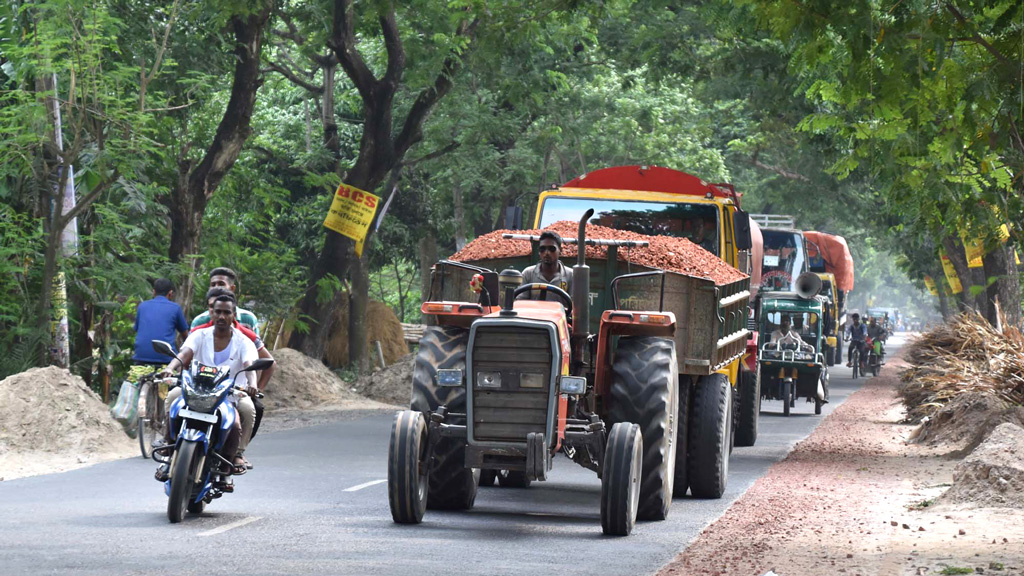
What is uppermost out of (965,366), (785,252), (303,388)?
(785,252)

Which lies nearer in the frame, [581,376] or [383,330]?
[581,376]

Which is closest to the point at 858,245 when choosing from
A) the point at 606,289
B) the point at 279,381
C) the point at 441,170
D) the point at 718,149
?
the point at 718,149

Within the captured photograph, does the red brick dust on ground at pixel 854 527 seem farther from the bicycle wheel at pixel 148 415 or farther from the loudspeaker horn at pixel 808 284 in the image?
the loudspeaker horn at pixel 808 284

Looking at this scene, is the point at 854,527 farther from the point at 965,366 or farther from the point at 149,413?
the point at 965,366

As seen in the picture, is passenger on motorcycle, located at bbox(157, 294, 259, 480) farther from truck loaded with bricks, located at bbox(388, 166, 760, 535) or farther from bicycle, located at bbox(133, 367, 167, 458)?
bicycle, located at bbox(133, 367, 167, 458)

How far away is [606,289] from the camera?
13.7m

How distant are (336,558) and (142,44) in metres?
14.1

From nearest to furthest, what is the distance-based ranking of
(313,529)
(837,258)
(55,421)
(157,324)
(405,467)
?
(313,529) < (405,467) < (157,324) < (55,421) < (837,258)

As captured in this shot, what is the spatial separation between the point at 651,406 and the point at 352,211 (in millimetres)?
15419

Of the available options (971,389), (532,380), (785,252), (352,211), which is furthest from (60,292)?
(785,252)

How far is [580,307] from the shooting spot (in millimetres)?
11523

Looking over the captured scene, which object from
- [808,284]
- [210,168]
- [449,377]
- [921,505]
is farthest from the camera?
[808,284]

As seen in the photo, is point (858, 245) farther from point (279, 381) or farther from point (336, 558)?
point (336, 558)

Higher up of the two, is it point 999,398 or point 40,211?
point 40,211
